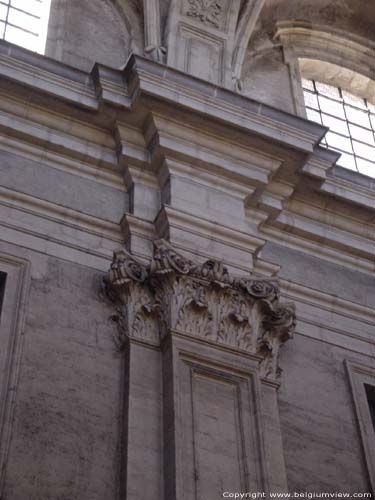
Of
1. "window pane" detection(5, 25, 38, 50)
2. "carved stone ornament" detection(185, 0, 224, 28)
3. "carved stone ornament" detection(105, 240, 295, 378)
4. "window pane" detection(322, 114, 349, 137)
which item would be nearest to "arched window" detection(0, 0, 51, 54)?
"window pane" detection(5, 25, 38, 50)

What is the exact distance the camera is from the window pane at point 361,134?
1828cm

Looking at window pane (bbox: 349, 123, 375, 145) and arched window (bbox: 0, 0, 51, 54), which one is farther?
window pane (bbox: 349, 123, 375, 145)

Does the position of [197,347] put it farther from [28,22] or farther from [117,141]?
[28,22]

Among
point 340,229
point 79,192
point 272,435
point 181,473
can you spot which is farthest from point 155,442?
point 340,229

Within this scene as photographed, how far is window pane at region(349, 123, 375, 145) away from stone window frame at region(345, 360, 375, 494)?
589 centimetres

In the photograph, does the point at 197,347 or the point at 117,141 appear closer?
the point at 197,347

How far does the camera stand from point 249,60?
18.0 m

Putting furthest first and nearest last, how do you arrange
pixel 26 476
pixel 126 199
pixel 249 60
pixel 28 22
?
pixel 249 60, pixel 28 22, pixel 126 199, pixel 26 476

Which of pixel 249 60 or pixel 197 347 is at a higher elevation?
pixel 249 60

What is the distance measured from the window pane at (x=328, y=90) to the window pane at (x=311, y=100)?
28 cm

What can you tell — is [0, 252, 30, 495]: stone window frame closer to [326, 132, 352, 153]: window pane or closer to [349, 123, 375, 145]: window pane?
[326, 132, 352, 153]: window pane

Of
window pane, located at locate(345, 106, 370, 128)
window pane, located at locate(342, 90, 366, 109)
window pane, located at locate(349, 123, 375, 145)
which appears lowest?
window pane, located at locate(349, 123, 375, 145)

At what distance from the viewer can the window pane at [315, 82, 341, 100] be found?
61.8 feet

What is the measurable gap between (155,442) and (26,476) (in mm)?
1345
